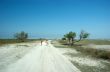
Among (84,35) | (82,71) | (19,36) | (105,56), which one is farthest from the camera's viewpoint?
(19,36)

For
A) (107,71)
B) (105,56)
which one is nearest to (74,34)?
(105,56)

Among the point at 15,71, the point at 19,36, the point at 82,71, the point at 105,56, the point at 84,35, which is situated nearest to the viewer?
the point at 15,71

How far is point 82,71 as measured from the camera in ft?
38.2

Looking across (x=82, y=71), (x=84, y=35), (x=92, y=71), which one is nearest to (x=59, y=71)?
(x=82, y=71)

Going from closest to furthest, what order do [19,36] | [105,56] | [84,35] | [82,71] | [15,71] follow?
1. [15,71]
2. [82,71]
3. [105,56]
4. [84,35]
5. [19,36]

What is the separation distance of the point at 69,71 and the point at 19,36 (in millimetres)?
115875

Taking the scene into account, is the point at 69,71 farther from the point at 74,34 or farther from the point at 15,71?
the point at 74,34

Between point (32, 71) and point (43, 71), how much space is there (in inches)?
28.4

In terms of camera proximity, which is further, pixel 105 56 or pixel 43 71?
pixel 105 56

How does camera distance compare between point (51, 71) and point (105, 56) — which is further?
point (105, 56)

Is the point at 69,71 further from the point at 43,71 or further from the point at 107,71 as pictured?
the point at 107,71

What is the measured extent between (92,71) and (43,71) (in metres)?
3.55

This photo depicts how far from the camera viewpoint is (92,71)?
11922mm

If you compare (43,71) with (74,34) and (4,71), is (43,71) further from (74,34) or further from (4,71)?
(74,34)
